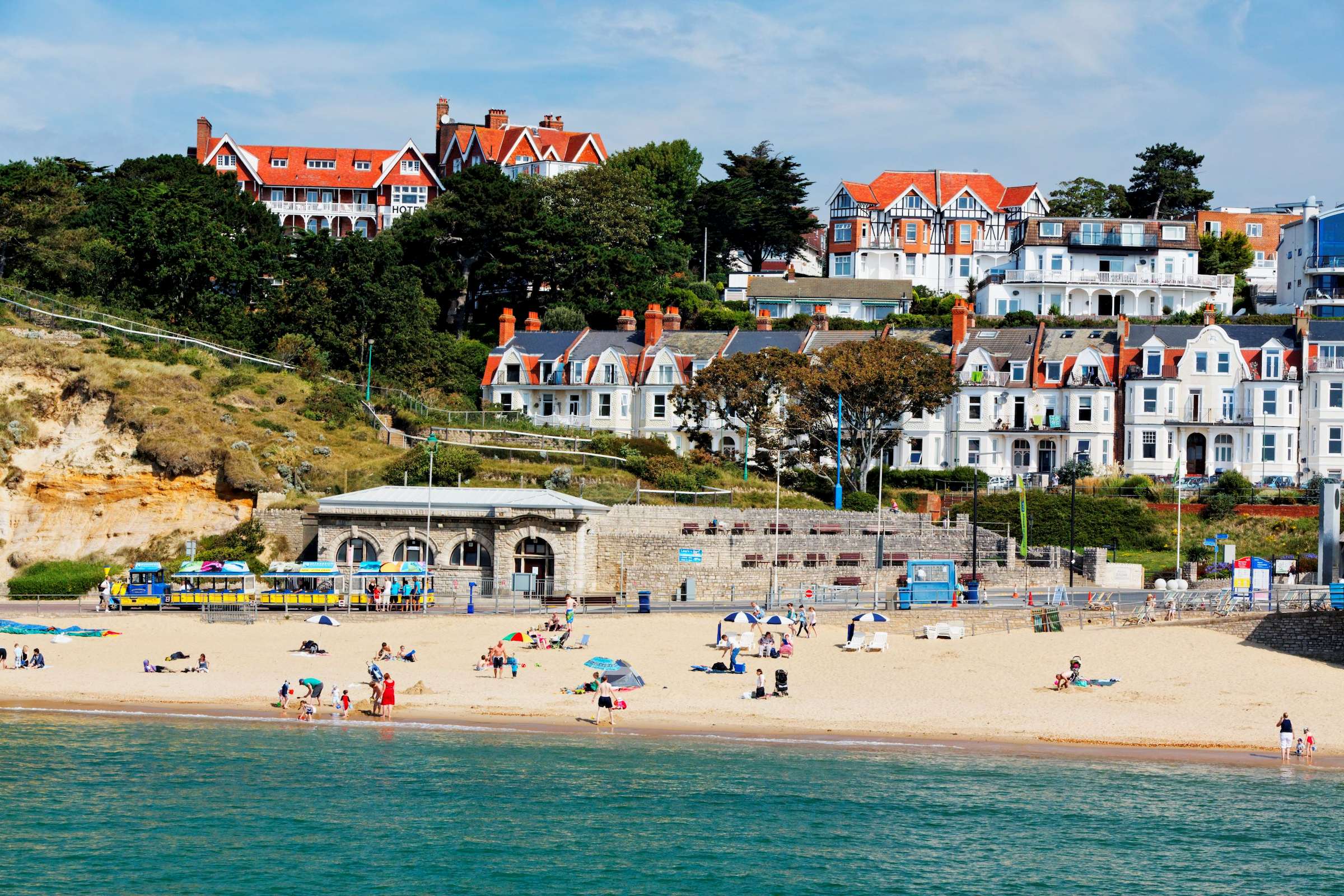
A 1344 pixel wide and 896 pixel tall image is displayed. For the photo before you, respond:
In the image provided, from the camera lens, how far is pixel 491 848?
30.8m

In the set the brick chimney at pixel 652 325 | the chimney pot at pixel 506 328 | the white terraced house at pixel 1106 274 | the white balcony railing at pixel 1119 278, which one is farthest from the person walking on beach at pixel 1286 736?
Result: the white balcony railing at pixel 1119 278

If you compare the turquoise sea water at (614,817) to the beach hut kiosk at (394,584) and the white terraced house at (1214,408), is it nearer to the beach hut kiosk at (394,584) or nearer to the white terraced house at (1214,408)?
the beach hut kiosk at (394,584)

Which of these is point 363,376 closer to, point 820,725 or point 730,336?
point 730,336

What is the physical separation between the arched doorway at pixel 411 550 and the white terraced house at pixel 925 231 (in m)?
51.3

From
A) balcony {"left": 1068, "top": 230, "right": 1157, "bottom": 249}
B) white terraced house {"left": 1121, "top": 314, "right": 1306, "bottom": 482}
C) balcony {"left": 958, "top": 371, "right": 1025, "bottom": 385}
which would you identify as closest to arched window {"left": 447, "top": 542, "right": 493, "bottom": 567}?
balcony {"left": 958, "top": 371, "right": 1025, "bottom": 385}

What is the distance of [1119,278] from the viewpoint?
90.9 meters

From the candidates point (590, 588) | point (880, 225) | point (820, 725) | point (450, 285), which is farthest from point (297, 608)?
point (880, 225)

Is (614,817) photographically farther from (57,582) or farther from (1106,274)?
(1106,274)

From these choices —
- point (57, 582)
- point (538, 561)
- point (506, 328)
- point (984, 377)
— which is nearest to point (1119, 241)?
point (984, 377)

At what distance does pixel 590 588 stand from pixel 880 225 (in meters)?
52.7

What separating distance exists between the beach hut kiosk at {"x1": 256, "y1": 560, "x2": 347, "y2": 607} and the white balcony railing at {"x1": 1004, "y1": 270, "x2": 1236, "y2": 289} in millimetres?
52376

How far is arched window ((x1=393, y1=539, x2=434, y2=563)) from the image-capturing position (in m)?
55.5

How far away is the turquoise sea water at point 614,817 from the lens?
1153 inches

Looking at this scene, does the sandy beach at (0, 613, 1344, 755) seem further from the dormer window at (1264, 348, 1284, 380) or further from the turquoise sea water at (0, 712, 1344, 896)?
the dormer window at (1264, 348, 1284, 380)
